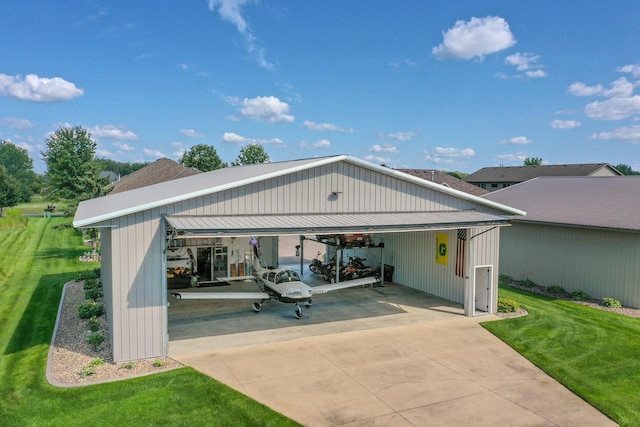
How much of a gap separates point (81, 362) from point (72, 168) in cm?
2317

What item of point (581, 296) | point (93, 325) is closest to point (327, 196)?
point (93, 325)

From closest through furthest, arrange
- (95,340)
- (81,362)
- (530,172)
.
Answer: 1. (81,362)
2. (95,340)
3. (530,172)

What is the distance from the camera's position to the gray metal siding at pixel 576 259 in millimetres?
18797

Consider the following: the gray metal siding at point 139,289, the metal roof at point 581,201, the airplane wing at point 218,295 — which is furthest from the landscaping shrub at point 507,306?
the gray metal siding at point 139,289

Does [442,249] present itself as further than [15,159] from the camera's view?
No

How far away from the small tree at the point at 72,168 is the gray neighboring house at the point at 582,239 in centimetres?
2617

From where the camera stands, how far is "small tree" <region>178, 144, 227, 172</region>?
79.1 metres

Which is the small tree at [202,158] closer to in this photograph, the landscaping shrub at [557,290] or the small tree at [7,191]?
the small tree at [7,191]

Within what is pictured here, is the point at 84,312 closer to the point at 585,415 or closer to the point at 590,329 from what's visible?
the point at 585,415

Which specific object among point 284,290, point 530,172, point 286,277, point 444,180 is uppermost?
point 530,172

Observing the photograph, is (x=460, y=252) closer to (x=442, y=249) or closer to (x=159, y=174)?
(x=442, y=249)

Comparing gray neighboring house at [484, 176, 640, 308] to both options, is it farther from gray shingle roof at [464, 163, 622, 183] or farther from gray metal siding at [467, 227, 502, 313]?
gray shingle roof at [464, 163, 622, 183]

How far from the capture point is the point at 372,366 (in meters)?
12.5

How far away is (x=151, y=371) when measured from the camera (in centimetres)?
1181
